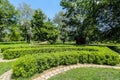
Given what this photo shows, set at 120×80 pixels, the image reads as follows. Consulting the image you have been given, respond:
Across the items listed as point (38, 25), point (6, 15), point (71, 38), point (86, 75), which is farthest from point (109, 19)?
point (6, 15)

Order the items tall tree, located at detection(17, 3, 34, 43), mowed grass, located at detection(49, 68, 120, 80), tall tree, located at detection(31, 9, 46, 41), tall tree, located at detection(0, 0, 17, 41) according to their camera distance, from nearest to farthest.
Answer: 1. mowed grass, located at detection(49, 68, 120, 80)
2. tall tree, located at detection(31, 9, 46, 41)
3. tall tree, located at detection(0, 0, 17, 41)
4. tall tree, located at detection(17, 3, 34, 43)

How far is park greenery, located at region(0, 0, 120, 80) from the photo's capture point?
7934mm

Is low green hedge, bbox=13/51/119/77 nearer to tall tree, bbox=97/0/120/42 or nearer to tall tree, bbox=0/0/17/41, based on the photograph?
tall tree, bbox=97/0/120/42

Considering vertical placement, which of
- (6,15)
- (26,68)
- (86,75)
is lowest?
(86,75)

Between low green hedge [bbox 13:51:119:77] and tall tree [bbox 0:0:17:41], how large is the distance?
25020mm

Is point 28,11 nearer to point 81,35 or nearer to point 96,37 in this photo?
point 81,35

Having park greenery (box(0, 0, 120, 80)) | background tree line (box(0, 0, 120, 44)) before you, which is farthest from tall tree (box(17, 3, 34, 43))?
background tree line (box(0, 0, 120, 44))

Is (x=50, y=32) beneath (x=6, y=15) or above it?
beneath

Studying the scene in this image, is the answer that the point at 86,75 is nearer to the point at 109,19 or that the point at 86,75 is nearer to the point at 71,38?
the point at 109,19

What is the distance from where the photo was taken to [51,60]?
839 centimetres

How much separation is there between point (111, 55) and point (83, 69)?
2.54 m

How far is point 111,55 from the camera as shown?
10344 millimetres

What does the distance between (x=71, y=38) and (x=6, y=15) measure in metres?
12.2

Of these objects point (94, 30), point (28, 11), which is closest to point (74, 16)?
point (94, 30)
